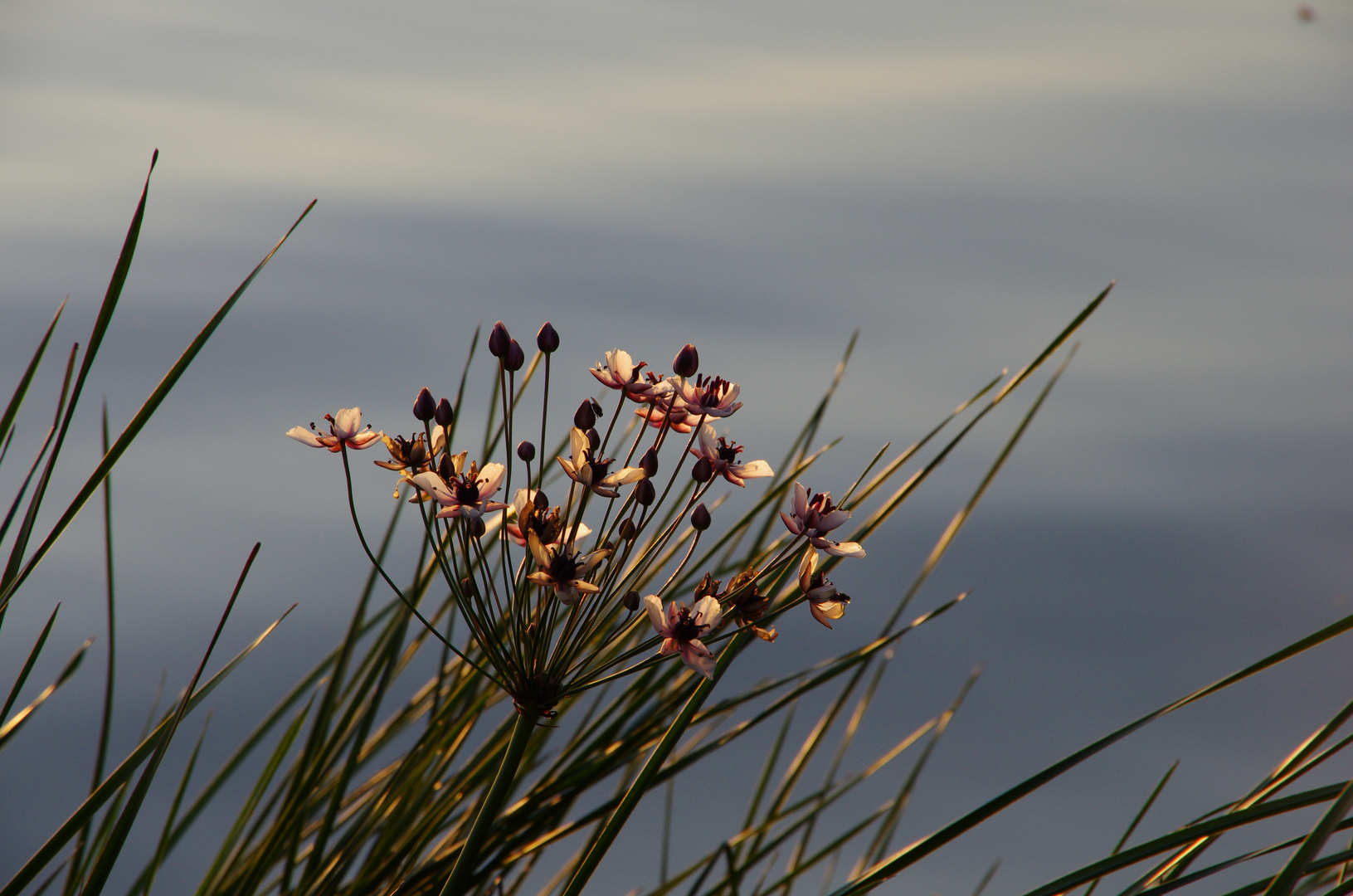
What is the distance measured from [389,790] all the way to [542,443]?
0.88ft

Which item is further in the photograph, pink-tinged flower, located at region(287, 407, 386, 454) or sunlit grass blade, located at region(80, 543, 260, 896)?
pink-tinged flower, located at region(287, 407, 386, 454)

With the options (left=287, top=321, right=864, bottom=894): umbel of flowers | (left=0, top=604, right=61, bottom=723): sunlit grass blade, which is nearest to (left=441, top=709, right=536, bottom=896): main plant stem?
(left=287, top=321, right=864, bottom=894): umbel of flowers

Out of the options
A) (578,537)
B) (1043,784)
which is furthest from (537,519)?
(1043,784)

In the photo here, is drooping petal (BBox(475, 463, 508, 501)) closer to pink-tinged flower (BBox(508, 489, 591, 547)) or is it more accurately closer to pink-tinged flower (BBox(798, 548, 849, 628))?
pink-tinged flower (BBox(508, 489, 591, 547))

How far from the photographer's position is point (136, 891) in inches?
21.3

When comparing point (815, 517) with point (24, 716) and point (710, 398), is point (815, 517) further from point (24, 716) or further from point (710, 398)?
point (24, 716)

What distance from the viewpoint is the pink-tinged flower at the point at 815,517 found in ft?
1.30

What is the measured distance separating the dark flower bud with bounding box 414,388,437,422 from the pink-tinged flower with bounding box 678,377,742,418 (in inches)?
4.2

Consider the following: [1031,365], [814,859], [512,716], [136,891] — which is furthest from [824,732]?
[136,891]

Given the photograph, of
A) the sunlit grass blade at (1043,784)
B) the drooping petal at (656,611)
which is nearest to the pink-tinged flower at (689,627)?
the drooping petal at (656,611)

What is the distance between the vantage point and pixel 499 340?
0.42m

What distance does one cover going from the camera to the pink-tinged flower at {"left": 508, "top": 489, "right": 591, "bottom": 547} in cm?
39

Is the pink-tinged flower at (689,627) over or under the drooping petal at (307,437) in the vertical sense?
under

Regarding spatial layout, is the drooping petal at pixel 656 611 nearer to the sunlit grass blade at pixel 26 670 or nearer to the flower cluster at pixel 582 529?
the flower cluster at pixel 582 529
